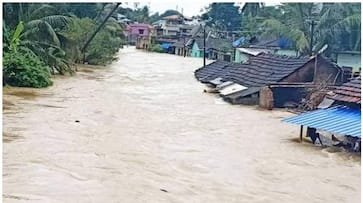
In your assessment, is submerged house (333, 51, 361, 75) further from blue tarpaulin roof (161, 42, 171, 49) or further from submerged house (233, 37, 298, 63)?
blue tarpaulin roof (161, 42, 171, 49)

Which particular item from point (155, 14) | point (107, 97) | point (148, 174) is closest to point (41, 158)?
point (148, 174)

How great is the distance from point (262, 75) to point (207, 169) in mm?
10172

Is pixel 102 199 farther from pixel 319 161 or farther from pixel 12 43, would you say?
pixel 12 43

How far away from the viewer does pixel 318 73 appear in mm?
17328

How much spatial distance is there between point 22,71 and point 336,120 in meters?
10.5

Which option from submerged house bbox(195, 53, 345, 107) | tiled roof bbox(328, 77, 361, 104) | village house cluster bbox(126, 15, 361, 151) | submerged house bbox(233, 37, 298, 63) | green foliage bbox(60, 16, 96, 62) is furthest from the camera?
submerged house bbox(233, 37, 298, 63)

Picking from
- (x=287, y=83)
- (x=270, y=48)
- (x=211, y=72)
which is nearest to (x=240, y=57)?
(x=270, y=48)

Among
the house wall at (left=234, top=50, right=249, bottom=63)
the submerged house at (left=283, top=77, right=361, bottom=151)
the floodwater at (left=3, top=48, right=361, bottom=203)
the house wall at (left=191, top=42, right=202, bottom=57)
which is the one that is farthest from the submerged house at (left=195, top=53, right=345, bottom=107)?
the house wall at (left=191, top=42, right=202, bottom=57)

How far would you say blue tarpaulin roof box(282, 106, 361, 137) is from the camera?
9349 mm

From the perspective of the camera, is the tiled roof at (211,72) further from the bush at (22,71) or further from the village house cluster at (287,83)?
the bush at (22,71)

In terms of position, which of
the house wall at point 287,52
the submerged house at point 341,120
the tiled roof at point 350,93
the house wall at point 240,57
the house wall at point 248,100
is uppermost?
the tiled roof at point 350,93

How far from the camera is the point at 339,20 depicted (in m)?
28.8

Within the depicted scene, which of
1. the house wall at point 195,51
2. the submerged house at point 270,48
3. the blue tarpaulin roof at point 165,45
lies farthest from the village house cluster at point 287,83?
the blue tarpaulin roof at point 165,45

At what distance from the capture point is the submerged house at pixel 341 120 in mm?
9523
